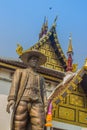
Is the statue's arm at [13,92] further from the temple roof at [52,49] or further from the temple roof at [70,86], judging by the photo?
the temple roof at [52,49]

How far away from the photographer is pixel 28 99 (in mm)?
7410

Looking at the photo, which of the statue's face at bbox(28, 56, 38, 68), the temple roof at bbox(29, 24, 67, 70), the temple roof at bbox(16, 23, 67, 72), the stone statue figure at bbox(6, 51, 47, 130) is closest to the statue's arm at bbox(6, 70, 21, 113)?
the stone statue figure at bbox(6, 51, 47, 130)

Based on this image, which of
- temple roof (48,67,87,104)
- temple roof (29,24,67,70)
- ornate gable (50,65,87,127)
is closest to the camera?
temple roof (48,67,87,104)

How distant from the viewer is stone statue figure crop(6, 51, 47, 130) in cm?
727

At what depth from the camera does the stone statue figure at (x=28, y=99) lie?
7.27 meters

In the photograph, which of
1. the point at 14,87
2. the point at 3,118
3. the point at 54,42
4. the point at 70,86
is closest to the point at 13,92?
the point at 14,87

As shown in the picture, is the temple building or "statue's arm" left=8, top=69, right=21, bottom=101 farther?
the temple building

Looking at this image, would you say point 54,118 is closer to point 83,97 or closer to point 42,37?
point 83,97

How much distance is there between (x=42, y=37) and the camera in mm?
19781

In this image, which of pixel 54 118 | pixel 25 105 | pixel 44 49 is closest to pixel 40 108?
pixel 25 105

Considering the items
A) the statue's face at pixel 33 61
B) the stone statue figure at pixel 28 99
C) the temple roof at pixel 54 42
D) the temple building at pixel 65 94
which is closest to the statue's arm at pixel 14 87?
the stone statue figure at pixel 28 99

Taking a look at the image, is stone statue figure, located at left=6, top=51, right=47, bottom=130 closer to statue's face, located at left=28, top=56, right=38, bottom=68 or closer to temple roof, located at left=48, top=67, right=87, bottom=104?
statue's face, located at left=28, top=56, right=38, bottom=68

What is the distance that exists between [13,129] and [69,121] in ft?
16.5

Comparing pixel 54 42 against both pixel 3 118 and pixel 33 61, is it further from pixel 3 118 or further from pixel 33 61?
pixel 33 61
